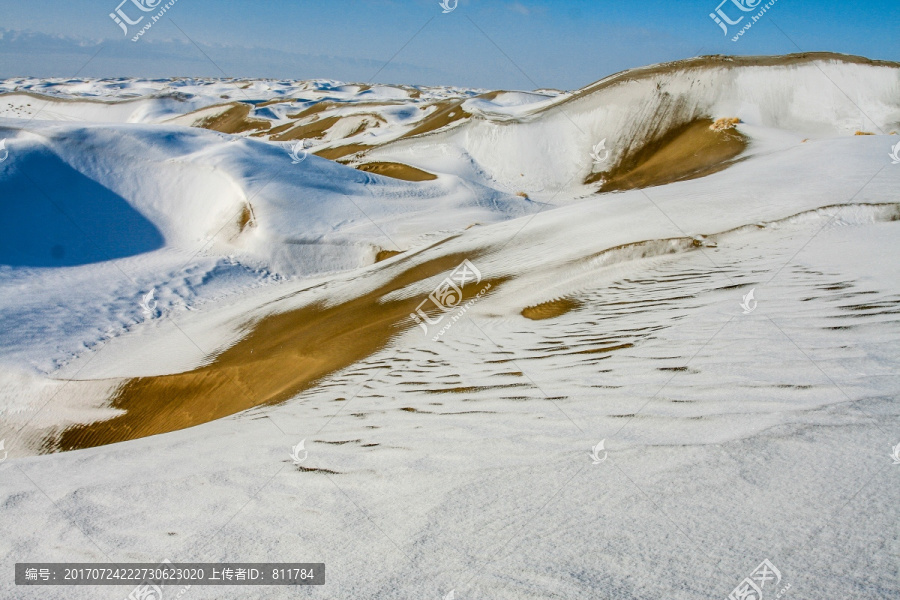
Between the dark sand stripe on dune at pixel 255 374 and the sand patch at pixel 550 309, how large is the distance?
1254 mm

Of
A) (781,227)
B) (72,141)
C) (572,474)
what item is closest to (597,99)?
(781,227)

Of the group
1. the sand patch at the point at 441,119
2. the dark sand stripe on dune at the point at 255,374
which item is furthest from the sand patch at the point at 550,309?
the sand patch at the point at 441,119

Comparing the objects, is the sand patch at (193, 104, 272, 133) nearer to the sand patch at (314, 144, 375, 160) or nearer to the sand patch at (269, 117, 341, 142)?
the sand patch at (269, 117, 341, 142)

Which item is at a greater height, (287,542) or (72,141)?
(72,141)

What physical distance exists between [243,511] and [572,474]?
1.83 m

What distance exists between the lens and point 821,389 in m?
2.95

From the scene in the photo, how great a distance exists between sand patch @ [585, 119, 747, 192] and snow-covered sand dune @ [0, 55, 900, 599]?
7238mm

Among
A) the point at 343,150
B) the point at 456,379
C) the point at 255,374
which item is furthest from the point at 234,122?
the point at 456,379

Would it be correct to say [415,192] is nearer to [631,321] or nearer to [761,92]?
[631,321]

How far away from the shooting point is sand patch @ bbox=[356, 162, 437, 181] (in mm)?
22203

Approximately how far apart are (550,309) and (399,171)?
59.7 ft

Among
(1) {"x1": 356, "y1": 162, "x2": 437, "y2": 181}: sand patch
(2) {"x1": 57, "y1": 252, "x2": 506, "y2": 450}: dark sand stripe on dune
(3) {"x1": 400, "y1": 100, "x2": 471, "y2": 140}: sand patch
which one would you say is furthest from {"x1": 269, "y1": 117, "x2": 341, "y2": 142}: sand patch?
(2) {"x1": 57, "y1": 252, "x2": 506, "y2": 450}: dark sand stripe on dune

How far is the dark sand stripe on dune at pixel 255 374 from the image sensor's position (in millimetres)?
6234

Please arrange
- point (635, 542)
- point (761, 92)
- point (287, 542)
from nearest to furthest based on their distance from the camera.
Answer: point (635, 542) → point (287, 542) → point (761, 92)
